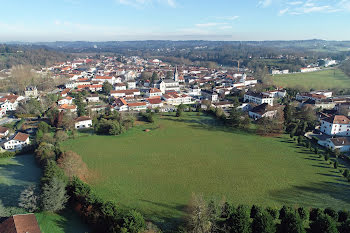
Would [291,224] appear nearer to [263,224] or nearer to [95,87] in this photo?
[263,224]

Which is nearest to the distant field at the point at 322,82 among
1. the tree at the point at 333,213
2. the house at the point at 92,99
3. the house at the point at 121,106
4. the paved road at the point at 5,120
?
the house at the point at 121,106

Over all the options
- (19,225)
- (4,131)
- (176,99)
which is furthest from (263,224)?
(176,99)

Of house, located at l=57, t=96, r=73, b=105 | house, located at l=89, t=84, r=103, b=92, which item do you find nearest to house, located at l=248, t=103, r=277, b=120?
house, located at l=57, t=96, r=73, b=105

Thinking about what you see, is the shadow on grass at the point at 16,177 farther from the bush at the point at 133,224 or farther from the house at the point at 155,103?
the house at the point at 155,103

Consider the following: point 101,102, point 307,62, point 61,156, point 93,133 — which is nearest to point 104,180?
point 61,156

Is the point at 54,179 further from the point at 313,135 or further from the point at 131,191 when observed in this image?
the point at 313,135

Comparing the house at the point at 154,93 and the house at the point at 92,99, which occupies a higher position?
the house at the point at 154,93
